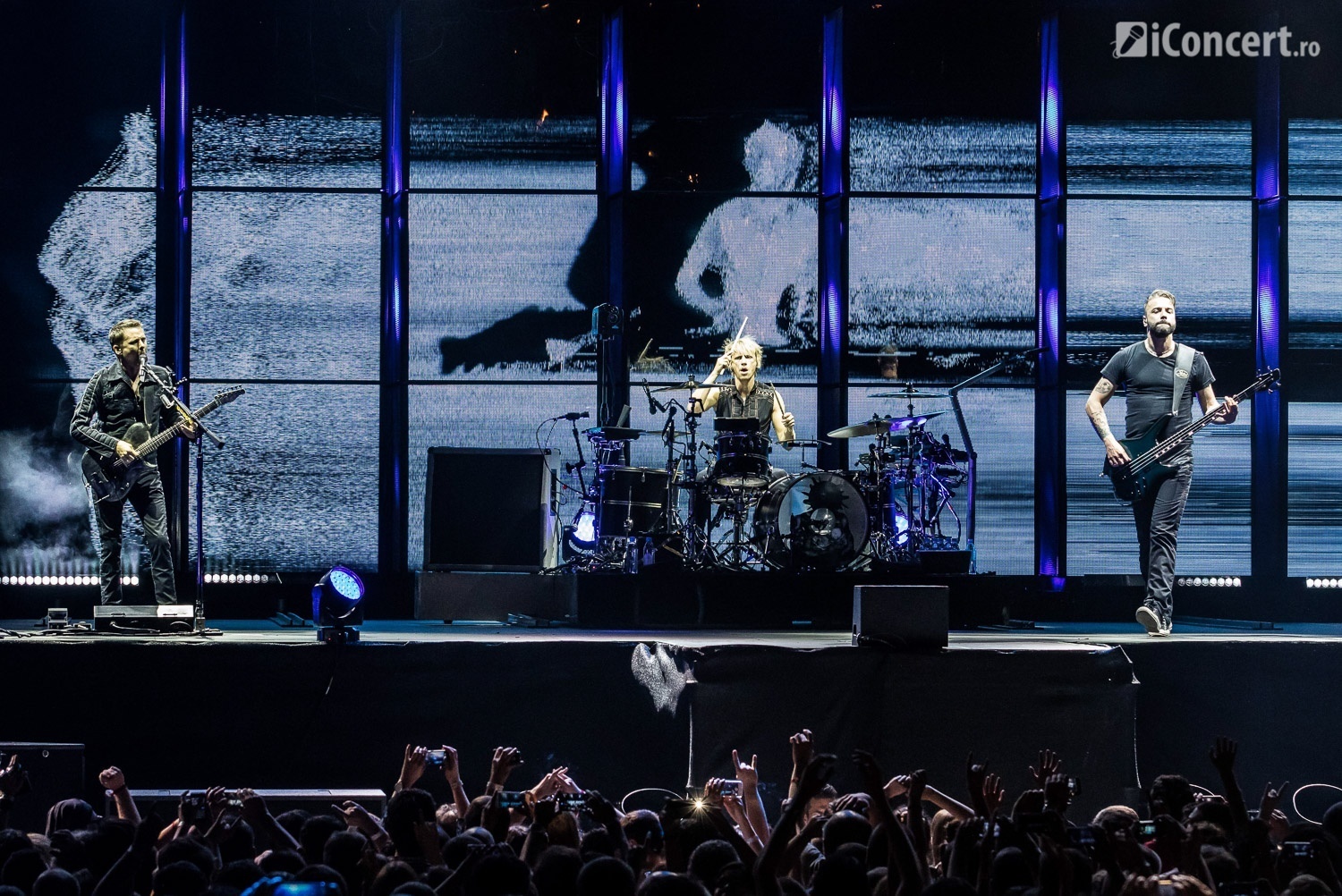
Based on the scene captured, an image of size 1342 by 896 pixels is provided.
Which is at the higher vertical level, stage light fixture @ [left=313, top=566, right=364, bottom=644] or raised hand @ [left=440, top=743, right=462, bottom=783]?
stage light fixture @ [left=313, top=566, right=364, bottom=644]

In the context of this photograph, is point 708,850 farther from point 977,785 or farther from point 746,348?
point 746,348

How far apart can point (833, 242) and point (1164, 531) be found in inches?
181

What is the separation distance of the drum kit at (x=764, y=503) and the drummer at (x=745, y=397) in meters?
0.15

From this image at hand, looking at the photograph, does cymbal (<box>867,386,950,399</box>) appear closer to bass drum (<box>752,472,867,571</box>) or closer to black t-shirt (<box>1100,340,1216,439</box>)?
bass drum (<box>752,472,867,571</box>)

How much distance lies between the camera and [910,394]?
1188 cm

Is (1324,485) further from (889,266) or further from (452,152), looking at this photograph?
(452,152)

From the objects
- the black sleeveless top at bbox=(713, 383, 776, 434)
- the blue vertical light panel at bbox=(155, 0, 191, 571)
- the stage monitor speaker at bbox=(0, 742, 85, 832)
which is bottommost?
the stage monitor speaker at bbox=(0, 742, 85, 832)

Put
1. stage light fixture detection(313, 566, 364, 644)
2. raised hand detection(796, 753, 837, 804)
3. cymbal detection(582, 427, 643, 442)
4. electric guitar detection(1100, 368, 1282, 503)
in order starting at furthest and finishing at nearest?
cymbal detection(582, 427, 643, 442)
electric guitar detection(1100, 368, 1282, 503)
stage light fixture detection(313, 566, 364, 644)
raised hand detection(796, 753, 837, 804)

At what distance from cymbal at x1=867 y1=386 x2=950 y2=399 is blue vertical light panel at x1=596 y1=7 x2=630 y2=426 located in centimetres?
222

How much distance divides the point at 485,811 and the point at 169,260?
29.6 feet

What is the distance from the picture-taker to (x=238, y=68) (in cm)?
1298

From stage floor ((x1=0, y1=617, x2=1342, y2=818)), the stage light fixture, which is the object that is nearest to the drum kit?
stage floor ((x1=0, y1=617, x2=1342, y2=818))

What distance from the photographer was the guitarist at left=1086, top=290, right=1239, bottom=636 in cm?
962

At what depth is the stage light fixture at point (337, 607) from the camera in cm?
871
